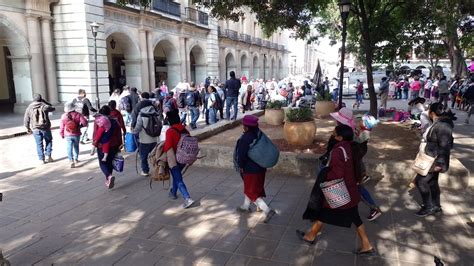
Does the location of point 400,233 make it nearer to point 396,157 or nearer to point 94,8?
point 396,157

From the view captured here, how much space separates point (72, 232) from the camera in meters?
4.62

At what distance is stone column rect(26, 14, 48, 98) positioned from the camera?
15578 mm

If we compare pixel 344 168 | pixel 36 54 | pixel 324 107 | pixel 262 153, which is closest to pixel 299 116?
pixel 262 153

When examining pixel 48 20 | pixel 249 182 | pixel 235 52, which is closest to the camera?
pixel 249 182

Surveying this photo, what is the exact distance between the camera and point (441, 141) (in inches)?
180

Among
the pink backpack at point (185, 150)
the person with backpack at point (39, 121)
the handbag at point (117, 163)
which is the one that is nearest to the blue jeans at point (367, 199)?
the pink backpack at point (185, 150)

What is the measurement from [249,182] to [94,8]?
15.3m

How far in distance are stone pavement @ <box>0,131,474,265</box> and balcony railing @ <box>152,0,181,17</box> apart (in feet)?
57.3

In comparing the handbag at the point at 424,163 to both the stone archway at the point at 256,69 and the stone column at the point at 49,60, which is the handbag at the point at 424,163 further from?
the stone archway at the point at 256,69

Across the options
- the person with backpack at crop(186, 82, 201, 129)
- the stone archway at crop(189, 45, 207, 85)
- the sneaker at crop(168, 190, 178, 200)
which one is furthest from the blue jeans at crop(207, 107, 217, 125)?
the stone archway at crop(189, 45, 207, 85)

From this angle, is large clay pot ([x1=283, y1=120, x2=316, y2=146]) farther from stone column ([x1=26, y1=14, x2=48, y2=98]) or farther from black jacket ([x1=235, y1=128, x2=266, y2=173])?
stone column ([x1=26, y1=14, x2=48, y2=98])

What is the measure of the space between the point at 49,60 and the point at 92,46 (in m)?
1.96

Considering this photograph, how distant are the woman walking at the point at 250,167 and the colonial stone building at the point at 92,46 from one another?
13381mm

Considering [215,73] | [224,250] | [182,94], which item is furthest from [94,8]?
[224,250]
